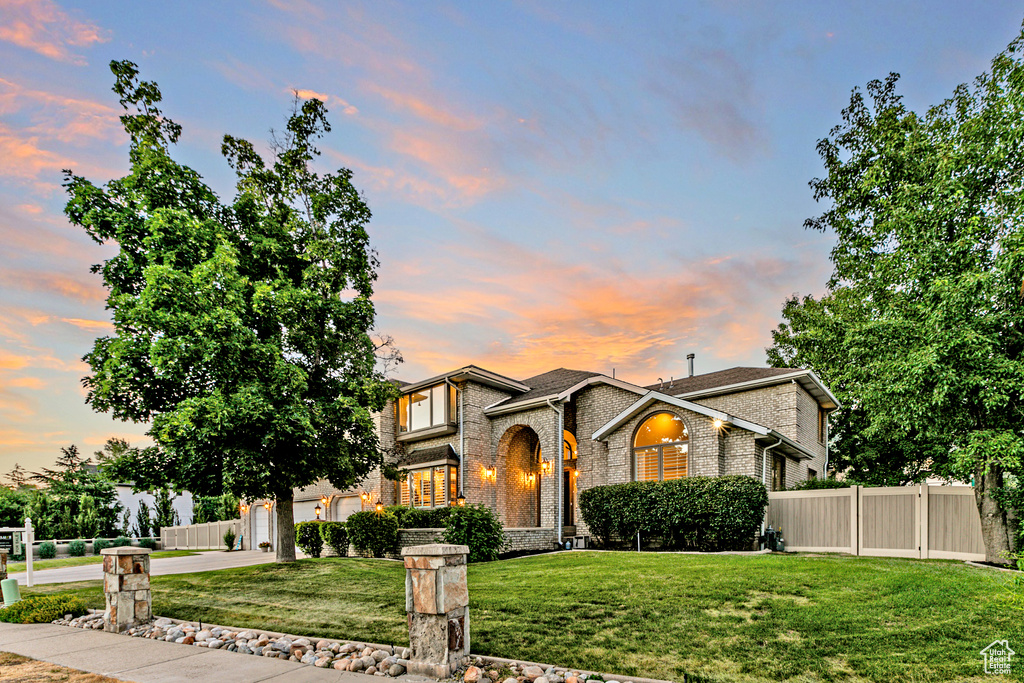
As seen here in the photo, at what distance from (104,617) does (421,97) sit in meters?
12.1

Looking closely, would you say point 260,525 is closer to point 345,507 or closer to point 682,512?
point 345,507

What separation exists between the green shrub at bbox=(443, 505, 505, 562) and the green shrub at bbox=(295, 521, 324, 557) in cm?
720

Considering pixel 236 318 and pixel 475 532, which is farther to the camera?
pixel 475 532

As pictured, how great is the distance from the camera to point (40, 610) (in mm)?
9055

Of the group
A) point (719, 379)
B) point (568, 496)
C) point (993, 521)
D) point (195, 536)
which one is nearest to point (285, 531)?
point (568, 496)

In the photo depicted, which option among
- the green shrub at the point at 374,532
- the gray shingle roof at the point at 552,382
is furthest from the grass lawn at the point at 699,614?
the gray shingle roof at the point at 552,382

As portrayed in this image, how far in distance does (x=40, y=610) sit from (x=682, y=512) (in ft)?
43.4

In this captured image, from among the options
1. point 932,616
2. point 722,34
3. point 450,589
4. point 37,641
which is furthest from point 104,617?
point 722,34

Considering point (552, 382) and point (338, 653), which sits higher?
point (552, 382)

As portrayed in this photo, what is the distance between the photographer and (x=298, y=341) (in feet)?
45.5

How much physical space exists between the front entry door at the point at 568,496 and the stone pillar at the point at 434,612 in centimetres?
1486

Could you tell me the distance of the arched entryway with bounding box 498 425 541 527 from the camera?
67.1 ft

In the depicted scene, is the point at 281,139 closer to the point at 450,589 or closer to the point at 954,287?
the point at 450,589

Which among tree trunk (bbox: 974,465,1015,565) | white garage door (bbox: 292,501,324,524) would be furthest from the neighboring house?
tree trunk (bbox: 974,465,1015,565)
